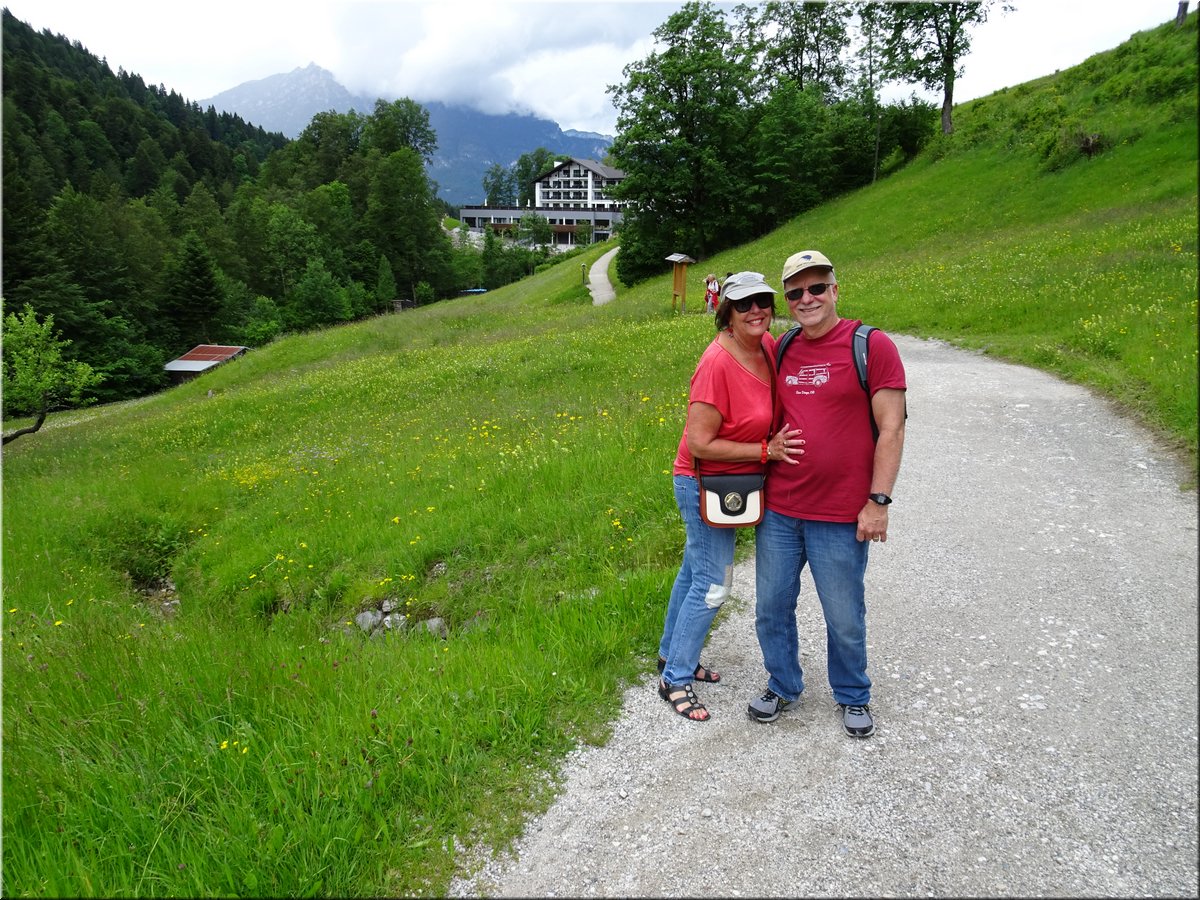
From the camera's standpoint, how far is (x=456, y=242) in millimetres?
124938

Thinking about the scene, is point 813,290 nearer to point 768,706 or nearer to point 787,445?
point 787,445

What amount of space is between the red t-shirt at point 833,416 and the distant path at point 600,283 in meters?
33.2

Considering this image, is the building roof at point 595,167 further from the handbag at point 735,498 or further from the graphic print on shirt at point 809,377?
the handbag at point 735,498

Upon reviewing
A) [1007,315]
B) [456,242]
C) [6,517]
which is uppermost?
[456,242]

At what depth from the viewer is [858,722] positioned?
3918 millimetres

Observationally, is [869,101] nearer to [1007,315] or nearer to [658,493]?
[1007,315]

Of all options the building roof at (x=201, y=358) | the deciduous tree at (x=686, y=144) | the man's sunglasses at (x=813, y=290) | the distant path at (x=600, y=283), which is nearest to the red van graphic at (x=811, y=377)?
the man's sunglasses at (x=813, y=290)

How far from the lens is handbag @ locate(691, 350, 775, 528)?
153 inches

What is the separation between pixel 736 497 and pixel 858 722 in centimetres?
145

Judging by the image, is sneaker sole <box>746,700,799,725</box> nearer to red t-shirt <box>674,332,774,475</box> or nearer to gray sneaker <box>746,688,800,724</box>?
gray sneaker <box>746,688,800,724</box>

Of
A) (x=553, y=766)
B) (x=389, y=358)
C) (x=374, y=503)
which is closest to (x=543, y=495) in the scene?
(x=374, y=503)

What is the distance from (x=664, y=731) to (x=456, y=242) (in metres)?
130

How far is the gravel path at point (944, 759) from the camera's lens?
306 centimetres

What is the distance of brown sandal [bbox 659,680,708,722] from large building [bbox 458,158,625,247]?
140 meters
